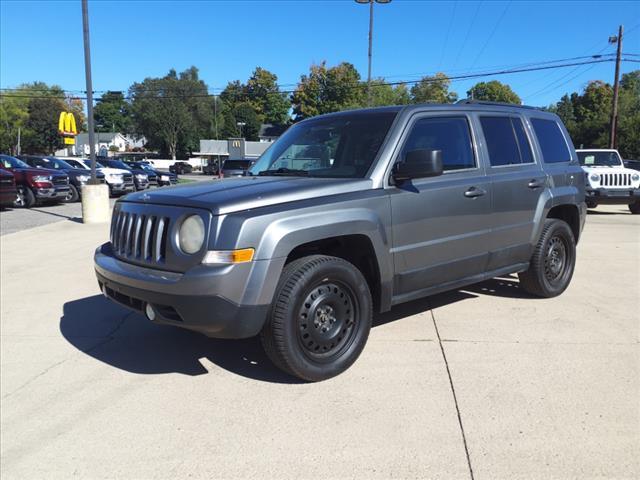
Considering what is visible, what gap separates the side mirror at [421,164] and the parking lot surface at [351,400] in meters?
1.45

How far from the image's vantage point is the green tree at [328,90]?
57938 millimetres

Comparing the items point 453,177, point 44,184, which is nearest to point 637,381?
point 453,177

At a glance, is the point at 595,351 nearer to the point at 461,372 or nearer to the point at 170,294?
the point at 461,372

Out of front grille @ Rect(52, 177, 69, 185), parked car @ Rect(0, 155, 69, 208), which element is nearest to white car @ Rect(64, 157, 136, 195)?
front grille @ Rect(52, 177, 69, 185)

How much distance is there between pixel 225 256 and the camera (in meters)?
3.12

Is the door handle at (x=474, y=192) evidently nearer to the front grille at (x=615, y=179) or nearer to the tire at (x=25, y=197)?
the front grille at (x=615, y=179)

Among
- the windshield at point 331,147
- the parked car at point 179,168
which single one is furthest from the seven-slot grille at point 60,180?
the parked car at point 179,168

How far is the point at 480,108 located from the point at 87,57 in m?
11.4

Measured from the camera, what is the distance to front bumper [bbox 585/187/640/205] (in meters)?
14.2

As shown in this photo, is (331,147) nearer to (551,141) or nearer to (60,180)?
(551,141)

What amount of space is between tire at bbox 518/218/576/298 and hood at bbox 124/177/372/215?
2525 mm

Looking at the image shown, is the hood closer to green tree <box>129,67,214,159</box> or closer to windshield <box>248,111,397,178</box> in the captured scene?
windshield <box>248,111,397,178</box>

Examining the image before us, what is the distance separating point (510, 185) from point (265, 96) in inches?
3586

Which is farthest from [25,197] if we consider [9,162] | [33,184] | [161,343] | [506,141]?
[506,141]
